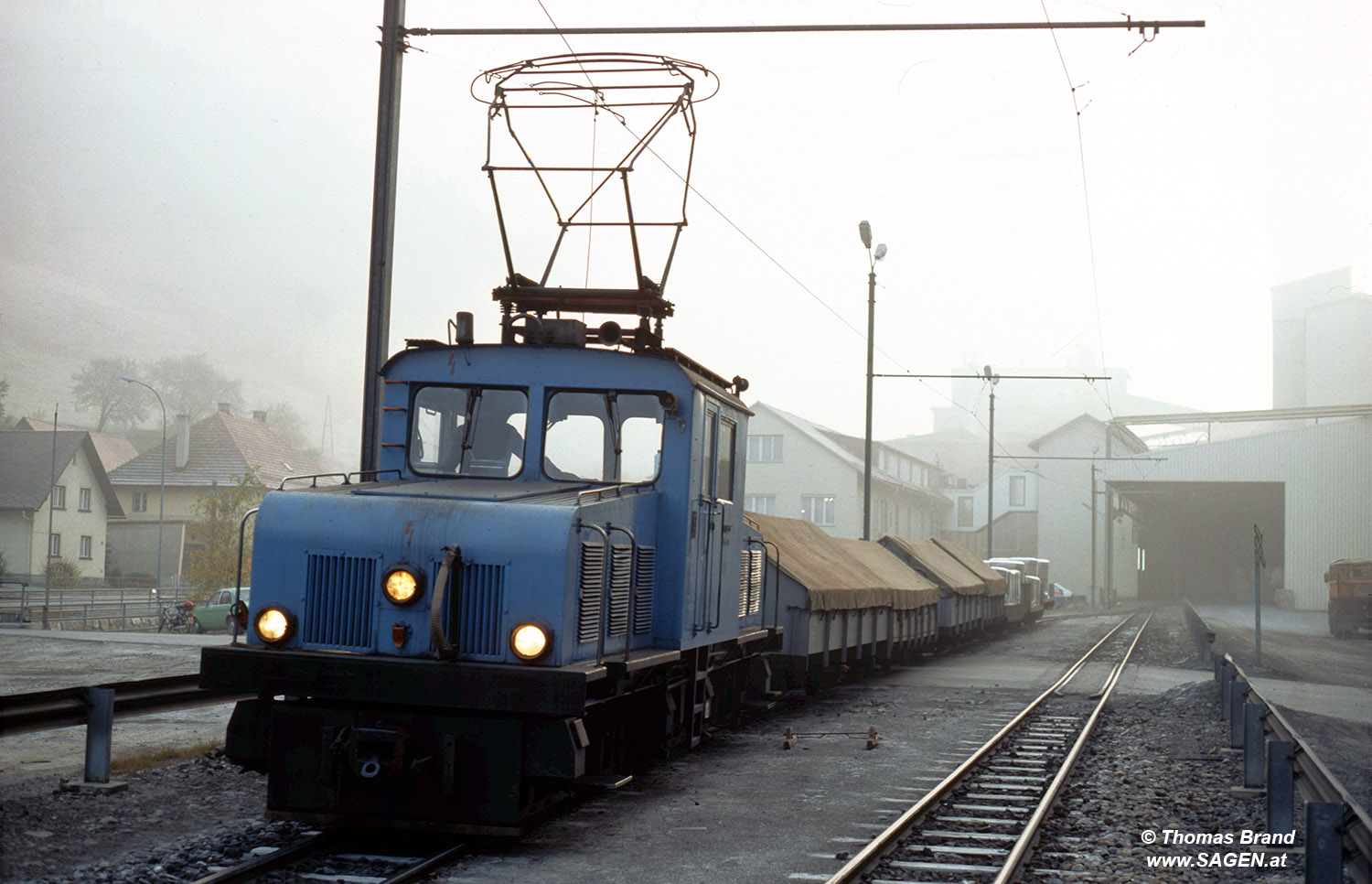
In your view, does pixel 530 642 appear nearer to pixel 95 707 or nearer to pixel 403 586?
pixel 403 586

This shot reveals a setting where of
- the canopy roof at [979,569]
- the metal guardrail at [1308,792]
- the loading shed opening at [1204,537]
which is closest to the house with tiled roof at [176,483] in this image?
the canopy roof at [979,569]

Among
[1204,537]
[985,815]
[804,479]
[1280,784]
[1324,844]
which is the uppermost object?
[804,479]

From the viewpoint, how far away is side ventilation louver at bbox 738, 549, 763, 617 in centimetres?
1123

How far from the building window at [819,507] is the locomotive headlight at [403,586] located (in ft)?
161

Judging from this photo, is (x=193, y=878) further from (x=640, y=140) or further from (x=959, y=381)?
(x=959, y=381)

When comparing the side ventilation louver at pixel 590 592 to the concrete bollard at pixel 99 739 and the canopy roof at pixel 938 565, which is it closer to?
the concrete bollard at pixel 99 739

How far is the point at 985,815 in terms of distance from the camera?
8875 mm

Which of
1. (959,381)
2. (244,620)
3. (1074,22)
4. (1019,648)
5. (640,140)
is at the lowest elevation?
(1019,648)

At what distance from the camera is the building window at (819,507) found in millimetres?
55469

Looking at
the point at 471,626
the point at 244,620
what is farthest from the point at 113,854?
the point at 471,626

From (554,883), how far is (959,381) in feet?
412

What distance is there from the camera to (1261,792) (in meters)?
10.2

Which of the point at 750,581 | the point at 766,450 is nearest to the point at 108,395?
the point at 766,450

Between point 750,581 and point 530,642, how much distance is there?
→ 528 centimetres
